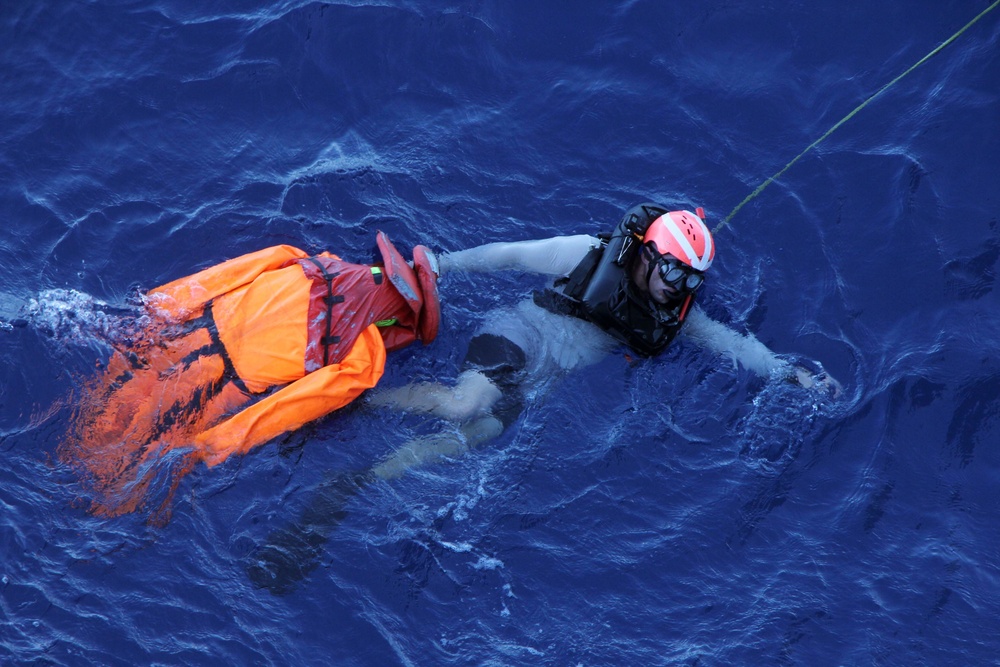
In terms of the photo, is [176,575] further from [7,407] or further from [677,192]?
[677,192]

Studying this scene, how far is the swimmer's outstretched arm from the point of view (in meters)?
7.59

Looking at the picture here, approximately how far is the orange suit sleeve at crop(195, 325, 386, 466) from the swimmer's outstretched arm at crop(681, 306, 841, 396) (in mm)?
2841

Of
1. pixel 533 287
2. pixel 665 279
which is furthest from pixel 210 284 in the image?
pixel 665 279

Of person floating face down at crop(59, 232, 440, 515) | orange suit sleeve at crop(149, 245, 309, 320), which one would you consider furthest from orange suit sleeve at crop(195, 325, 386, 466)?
orange suit sleeve at crop(149, 245, 309, 320)

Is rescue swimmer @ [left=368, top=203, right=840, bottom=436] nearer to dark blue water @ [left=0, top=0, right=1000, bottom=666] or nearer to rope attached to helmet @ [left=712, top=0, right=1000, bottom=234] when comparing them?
dark blue water @ [left=0, top=0, right=1000, bottom=666]

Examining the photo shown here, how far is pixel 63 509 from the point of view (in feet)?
20.3

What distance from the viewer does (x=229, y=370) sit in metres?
6.57

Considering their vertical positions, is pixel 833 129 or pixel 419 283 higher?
pixel 833 129

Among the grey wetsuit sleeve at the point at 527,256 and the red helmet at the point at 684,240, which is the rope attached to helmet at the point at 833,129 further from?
the grey wetsuit sleeve at the point at 527,256

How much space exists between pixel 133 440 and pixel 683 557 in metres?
3.94

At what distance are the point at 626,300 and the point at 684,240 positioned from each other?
0.64m

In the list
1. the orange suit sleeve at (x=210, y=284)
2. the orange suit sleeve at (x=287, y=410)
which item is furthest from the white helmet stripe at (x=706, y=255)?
the orange suit sleeve at (x=210, y=284)

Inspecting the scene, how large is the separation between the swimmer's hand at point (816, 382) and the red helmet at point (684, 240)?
1267 millimetres

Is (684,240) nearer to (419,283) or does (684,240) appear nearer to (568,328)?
(568,328)
